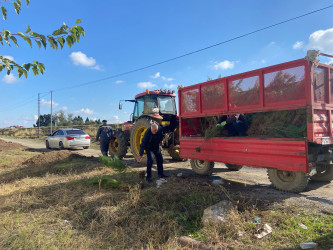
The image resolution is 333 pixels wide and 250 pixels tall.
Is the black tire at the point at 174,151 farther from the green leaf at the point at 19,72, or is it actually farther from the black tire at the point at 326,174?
the green leaf at the point at 19,72

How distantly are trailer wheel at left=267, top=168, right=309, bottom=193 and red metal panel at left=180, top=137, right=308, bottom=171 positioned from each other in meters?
0.38

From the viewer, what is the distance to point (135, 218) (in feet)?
12.3

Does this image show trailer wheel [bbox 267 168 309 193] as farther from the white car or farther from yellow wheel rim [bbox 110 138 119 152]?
the white car

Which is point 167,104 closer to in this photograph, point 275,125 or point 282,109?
point 275,125

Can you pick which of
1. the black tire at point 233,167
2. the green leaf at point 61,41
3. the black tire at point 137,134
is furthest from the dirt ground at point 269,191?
the green leaf at point 61,41

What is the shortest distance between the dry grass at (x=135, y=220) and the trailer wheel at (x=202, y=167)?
5.02 ft

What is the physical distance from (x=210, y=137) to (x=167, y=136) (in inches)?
97.8

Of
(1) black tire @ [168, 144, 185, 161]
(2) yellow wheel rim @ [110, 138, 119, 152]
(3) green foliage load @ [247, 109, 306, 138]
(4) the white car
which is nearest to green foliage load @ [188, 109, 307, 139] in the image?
(3) green foliage load @ [247, 109, 306, 138]

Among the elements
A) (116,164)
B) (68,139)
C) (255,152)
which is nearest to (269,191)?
(255,152)

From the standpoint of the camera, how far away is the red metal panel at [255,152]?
4.40m

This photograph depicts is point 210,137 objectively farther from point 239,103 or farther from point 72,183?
point 72,183

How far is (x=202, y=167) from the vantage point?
6.88m

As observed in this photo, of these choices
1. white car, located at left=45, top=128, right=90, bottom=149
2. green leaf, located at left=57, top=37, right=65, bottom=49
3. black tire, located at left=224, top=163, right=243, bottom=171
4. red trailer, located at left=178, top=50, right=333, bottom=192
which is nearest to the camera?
green leaf, located at left=57, top=37, right=65, bottom=49

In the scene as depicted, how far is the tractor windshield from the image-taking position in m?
9.05
